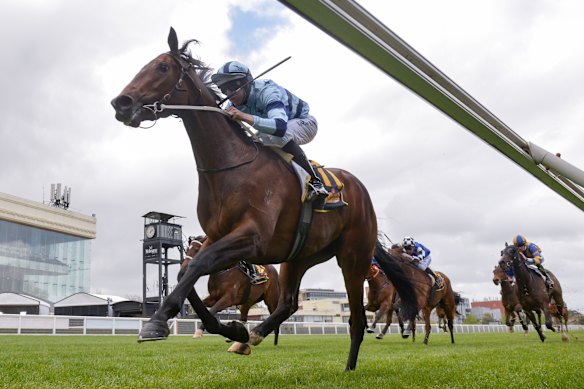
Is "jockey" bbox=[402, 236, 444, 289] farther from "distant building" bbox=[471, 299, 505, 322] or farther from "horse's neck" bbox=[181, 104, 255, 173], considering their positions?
"distant building" bbox=[471, 299, 505, 322]

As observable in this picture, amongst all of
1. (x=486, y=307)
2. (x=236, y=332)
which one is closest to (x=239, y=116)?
(x=236, y=332)

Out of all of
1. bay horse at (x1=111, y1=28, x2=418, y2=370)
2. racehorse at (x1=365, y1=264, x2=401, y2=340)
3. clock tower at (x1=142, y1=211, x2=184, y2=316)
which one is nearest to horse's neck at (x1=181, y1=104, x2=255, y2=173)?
bay horse at (x1=111, y1=28, x2=418, y2=370)

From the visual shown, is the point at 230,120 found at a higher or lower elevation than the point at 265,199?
higher

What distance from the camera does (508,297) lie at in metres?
19.6

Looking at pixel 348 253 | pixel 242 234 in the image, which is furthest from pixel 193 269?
pixel 348 253

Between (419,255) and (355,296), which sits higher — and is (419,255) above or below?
above

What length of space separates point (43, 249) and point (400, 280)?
64.6 meters

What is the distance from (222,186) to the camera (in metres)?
4.32

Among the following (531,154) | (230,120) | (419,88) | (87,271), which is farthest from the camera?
(87,271)

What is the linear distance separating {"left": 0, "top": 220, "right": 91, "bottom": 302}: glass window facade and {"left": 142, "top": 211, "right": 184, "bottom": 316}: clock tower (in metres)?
18.0

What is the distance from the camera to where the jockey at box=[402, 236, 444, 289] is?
47.2ft

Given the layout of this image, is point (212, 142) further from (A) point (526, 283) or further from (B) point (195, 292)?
(A) point (526, 283)

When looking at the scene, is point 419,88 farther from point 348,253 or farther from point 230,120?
point 348,253

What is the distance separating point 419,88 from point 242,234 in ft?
7.94
